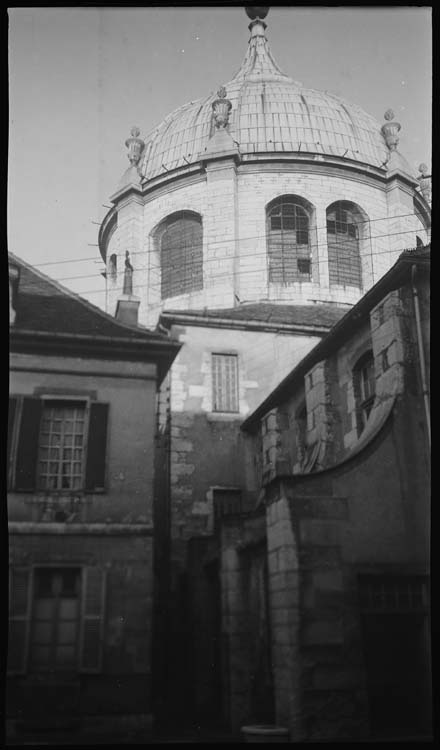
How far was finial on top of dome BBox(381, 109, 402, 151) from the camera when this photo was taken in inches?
1096

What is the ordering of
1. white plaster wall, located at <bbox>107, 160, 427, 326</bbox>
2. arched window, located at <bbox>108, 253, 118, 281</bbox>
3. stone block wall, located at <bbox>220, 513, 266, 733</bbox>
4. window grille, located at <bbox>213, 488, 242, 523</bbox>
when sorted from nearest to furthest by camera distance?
stone block wall, located at <bbox>220, 513, 266, 733</bbox>, window grille, located at <bbox>213, 488, 242, 523</bbox>, white plaster wall, located at <bbox>107, 160, 427, 326</bbox>, arched window, located at <bbox>108, 253, 118, 281</bbox>

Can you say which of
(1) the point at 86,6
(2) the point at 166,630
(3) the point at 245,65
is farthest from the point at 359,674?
(3) the point at 245,65

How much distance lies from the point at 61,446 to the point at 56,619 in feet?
9.93

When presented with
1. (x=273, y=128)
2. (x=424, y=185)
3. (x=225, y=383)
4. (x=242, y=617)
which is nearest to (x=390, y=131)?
(x=424, y=185)

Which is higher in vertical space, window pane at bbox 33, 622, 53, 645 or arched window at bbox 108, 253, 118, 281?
arched window at bbox 108, 253, 118, 281

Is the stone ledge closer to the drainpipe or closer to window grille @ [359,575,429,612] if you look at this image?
window grille @ [359,575,429,612]

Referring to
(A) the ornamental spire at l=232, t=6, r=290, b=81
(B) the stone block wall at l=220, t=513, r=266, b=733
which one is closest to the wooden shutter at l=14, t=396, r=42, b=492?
(B) the stone block wall at l=220, t=513, r=266, b=733

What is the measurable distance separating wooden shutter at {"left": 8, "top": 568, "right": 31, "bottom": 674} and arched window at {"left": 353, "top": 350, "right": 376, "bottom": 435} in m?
7.09

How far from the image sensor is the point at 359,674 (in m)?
11.5

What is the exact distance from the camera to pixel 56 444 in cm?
1421

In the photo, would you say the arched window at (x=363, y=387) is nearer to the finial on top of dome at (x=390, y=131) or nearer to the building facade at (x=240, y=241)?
the building facade at (x=240, y=241)

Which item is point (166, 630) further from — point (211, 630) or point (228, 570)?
point (228, 570)

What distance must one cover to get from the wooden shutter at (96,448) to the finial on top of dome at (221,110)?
1541cm

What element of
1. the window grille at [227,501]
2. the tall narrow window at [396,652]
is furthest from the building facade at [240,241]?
the tall narrow window at [396,652]
